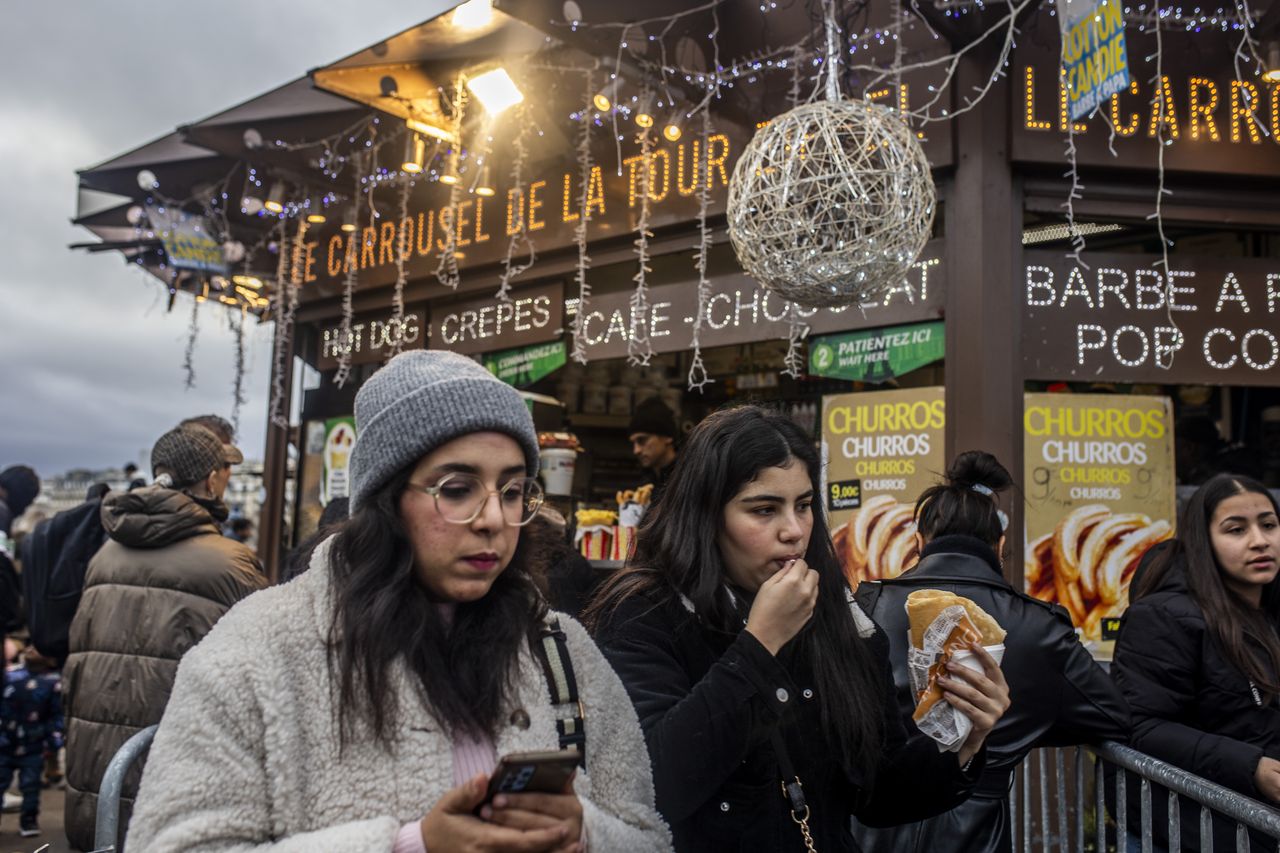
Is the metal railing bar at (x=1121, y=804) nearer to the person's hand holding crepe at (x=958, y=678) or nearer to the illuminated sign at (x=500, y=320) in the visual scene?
the person's hand holding crepe at (x=958, y=678)

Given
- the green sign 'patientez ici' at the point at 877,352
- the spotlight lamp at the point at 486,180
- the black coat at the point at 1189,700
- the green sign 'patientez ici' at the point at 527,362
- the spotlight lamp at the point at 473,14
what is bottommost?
the black coat at the point at 1189,700

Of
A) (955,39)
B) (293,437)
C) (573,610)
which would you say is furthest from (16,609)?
(955,39)

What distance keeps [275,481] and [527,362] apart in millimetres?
3262

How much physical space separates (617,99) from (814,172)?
2.91 meters

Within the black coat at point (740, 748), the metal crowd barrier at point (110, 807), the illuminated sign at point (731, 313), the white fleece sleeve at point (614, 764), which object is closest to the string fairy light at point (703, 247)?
the illuminated sign at point (731, 313)

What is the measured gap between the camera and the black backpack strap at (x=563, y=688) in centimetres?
172

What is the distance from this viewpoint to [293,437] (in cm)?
949

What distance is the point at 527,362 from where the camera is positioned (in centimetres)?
765

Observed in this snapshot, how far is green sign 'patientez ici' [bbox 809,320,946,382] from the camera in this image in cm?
565

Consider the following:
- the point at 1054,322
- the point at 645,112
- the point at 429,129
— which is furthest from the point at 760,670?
the point at 429,129

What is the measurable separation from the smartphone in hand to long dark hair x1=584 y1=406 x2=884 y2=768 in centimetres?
91

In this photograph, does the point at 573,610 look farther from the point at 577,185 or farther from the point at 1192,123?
the point at 1192,123

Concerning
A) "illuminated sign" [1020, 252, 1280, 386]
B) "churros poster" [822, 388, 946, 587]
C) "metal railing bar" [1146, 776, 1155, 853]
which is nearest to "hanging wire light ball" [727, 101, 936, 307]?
"churros poster" [822, 388, 946, 587]

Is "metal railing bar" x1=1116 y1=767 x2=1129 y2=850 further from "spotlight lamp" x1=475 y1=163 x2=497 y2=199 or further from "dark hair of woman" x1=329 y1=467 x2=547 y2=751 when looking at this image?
"spotlight lamp" x1=475 y1=163 x2=497 y2=199
